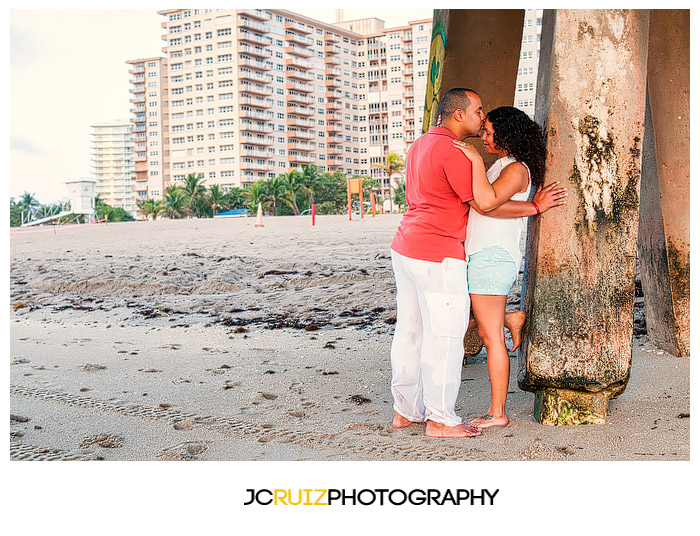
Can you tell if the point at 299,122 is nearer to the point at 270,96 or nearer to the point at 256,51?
the point at 270,96

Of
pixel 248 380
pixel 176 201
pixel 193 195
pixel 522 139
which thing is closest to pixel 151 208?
pixel 176 201

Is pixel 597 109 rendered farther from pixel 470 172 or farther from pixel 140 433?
pixel 140 433

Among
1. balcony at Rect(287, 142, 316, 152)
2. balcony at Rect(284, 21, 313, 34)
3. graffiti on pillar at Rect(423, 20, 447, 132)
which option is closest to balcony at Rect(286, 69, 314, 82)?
balcony at Rect(284, 21, 313, 34)

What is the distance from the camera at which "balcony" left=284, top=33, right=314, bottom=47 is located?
365ft

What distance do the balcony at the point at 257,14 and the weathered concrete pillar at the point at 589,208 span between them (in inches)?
4114

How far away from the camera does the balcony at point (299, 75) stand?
11094 cm

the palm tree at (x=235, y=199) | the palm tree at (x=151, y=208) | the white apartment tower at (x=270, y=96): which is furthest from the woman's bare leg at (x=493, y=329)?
the white apartment tower at (x=270, y=96)

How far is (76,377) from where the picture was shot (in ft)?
18.7

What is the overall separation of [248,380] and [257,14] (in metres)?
108

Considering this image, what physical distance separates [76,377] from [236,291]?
4902 millimetres

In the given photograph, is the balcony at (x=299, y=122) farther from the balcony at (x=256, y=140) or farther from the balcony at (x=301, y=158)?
the balcony at (x=256, y=140)

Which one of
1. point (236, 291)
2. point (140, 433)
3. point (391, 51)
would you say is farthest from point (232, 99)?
point (140, 433)

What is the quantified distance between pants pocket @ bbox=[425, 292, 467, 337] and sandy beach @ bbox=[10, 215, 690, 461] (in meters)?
0.58

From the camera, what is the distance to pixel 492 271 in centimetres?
384
